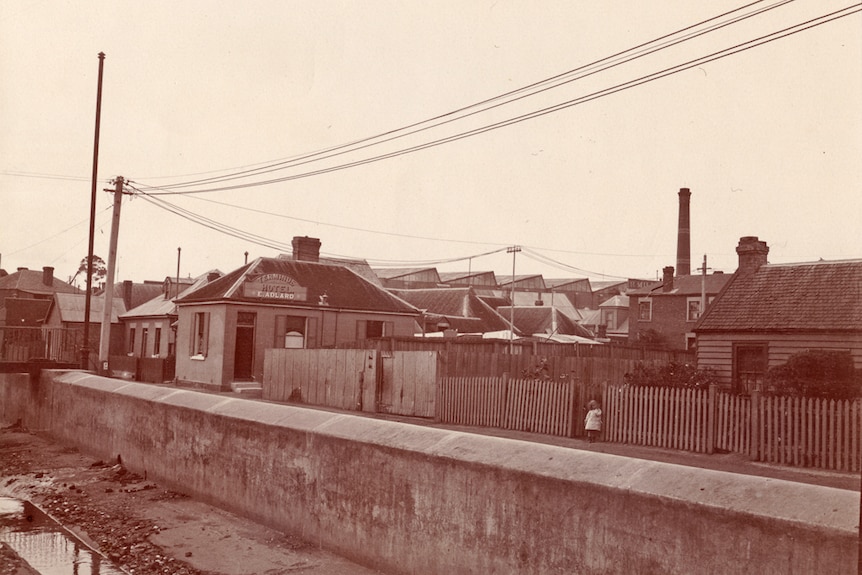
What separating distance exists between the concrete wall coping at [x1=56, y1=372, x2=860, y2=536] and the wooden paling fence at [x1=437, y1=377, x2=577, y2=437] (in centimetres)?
1033

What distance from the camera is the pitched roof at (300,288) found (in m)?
29.0

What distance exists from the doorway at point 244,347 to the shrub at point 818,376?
777 inches

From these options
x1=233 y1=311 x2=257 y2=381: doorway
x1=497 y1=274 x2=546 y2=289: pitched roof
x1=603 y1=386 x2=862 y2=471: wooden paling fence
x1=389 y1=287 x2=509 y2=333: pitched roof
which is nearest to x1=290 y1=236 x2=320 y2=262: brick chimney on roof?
x1=233 y1=311 x2=257 y2=381: doorway

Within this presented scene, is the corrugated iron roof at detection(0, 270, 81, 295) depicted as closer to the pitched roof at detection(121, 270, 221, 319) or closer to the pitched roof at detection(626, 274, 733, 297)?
the pitched roof at detection(121, 270, 221, 319)

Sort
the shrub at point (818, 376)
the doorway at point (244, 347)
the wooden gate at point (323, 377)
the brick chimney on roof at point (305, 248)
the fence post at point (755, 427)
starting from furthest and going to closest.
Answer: the brick chimney on roof at point (305, 248), the doorway at point (244, 347), the wooden gate at point (323, 377), the shrub at point (818, 376), the fence post at point (755, 427)

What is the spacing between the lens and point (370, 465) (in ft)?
21.3

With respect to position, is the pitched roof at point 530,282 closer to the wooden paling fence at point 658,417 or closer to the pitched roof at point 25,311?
the pitched roof at point 25,311

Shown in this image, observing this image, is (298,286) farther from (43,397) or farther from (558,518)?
(558,518)

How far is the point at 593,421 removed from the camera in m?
16.2

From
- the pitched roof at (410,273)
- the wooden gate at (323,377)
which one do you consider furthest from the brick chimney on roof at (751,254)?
the pitched roof at (410,273)

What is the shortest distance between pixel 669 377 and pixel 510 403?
429 centimetres

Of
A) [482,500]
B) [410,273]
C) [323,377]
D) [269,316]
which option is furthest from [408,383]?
[410,273]

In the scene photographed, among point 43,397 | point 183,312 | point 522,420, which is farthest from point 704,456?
point 183,312

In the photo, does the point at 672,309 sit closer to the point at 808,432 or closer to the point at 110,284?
the point at 808,432
